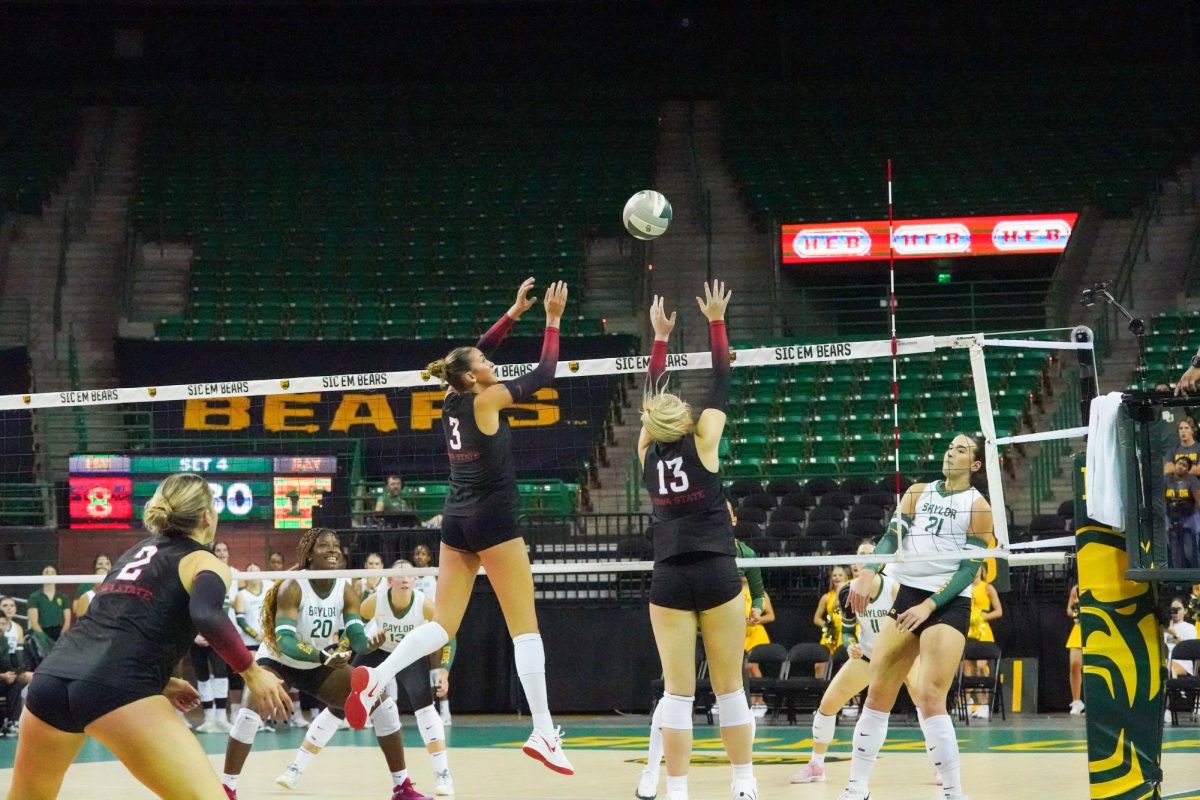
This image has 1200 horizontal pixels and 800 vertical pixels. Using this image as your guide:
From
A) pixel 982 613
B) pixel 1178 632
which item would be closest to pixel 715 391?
pixel 982 613

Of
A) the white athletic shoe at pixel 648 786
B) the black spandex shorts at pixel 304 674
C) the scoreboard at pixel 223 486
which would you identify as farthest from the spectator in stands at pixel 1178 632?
the black spandex shorts at pixel 304 674

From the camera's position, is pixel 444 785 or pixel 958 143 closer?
pixel 444 785

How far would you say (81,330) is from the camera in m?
24.5

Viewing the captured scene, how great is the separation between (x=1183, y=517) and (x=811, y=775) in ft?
9.99

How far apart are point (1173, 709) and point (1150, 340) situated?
7.55 metres

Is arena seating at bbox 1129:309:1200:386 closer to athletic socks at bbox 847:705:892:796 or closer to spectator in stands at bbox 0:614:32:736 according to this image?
athletic socks at bbox 847:705:892:796

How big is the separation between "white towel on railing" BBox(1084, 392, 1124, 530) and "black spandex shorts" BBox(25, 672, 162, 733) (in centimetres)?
415

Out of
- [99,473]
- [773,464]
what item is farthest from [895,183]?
[99,473]

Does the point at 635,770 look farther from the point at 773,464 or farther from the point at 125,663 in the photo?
the point at 773,464

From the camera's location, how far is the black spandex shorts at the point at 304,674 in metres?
8.88

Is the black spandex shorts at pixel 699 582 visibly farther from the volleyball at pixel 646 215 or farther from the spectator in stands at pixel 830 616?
the spectator in stands at pixel 830 616

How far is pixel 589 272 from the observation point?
981 inches

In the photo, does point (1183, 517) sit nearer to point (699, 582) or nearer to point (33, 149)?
point (699, 582)

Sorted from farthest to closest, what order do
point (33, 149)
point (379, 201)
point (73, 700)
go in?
1. point (33, 149)
2. point (379, 201)
3. point (73, 700)
